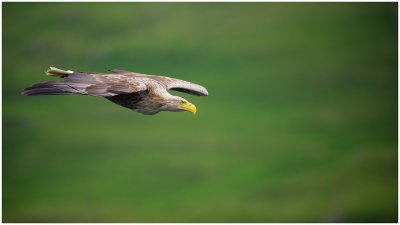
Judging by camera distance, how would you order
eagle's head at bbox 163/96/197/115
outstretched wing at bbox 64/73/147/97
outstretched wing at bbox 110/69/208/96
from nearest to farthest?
outstretched wing at bbox 64/73/147/97 → eagle's head at bbox 163/96/197/115 → outstretched wing at bbox 110/69/208/96

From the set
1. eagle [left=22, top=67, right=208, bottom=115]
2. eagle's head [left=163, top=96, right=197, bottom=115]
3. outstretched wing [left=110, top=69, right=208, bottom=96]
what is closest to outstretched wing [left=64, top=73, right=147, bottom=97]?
eagle [left=22, top=67, right=208, bottom=115]

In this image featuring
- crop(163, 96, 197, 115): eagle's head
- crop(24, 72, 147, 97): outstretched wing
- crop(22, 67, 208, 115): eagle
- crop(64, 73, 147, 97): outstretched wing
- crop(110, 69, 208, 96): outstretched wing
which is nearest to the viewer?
crop(24, 72, 147, 97): outstretched wing

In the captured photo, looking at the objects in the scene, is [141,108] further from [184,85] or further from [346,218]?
[346,218]

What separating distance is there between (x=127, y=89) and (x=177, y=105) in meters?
0.90

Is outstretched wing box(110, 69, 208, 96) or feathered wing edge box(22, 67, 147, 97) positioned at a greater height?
outstretched wing box(110, 69, 208, 96)

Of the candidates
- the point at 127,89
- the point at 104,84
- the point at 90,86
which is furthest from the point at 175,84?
the point at 90,86

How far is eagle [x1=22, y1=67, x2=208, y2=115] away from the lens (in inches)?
373

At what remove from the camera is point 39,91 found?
30.5 feet

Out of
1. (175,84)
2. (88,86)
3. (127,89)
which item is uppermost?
(175,84)

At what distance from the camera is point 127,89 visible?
1018 cm

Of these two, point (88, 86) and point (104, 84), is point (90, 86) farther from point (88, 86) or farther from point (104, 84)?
point (104, 84)

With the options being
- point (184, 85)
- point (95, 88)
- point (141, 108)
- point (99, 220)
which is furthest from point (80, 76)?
point (99, 220)

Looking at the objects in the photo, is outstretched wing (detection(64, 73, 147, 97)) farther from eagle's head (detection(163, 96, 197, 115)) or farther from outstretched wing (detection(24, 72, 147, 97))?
eagle's head (detection(163, 96, 197, 115))

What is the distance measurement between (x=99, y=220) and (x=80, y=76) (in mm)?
20227
